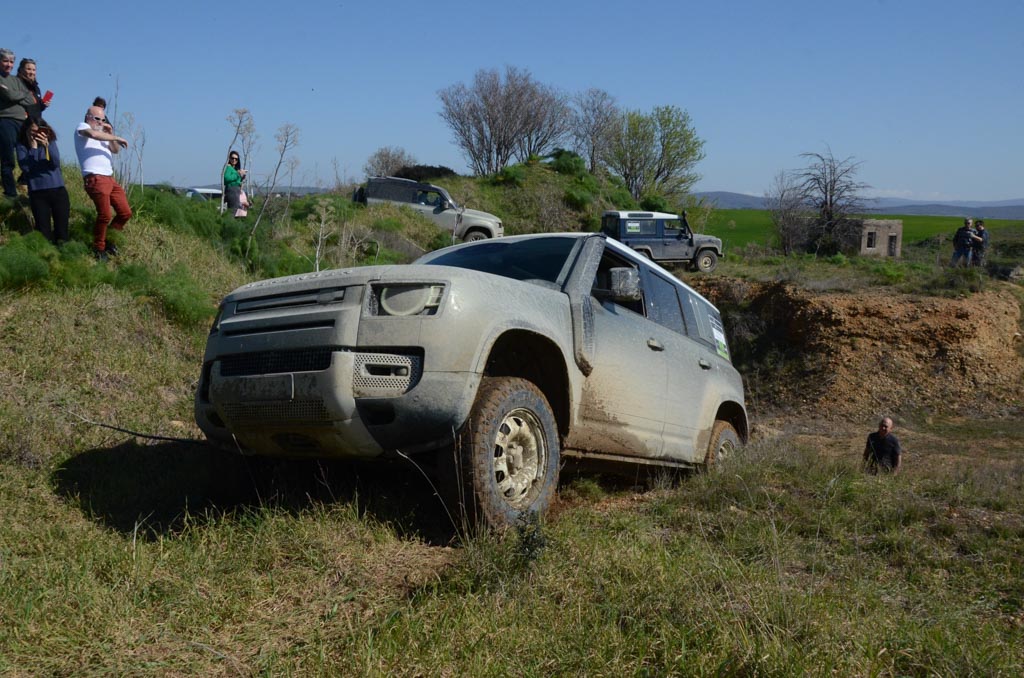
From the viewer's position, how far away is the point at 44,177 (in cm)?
826

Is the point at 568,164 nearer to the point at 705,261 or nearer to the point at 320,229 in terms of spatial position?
the point at 705,261

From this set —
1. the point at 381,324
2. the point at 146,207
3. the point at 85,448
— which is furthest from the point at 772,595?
the point at 146,207

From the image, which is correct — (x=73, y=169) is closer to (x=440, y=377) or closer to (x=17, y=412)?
(x=17, y=412)

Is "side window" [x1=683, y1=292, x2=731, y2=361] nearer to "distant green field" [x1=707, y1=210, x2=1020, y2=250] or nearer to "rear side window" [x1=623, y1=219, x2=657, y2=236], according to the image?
"rear side window" [x1=623, y1=219, x2=657, y2=236]

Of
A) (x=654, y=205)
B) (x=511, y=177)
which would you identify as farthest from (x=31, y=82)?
(x=654, y=205)

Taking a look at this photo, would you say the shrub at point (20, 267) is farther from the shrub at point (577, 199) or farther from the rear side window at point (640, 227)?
the shrub at point (577, 199)

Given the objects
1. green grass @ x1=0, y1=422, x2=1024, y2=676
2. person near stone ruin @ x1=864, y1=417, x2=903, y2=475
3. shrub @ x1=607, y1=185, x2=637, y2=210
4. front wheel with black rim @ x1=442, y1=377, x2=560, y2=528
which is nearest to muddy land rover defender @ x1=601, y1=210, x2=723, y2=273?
shrub @ x1=607, y1=185, x2=637, y2=210

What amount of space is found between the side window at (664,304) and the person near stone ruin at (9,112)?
7191 mm

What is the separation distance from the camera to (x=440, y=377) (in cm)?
380

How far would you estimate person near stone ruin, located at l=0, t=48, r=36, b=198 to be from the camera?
916cm

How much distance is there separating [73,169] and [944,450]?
15.4 metres

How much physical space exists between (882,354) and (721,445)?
16.2 metres

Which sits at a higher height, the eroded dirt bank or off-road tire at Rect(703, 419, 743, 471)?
off-road tire at Rect(703, 419, 743, 471)

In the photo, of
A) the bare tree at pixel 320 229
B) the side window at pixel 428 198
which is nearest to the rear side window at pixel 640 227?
the side window at pixel 428 198
